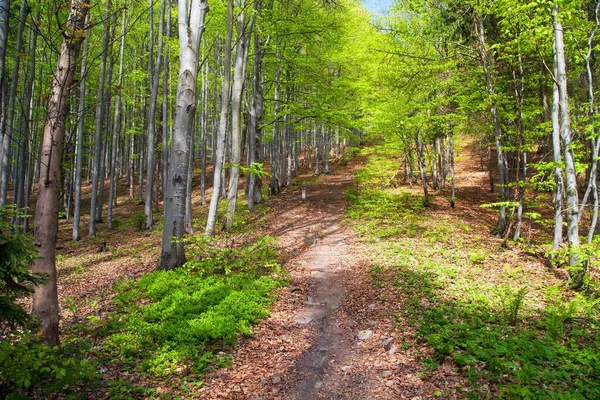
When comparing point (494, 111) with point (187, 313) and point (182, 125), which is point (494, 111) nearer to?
point (182, 125)

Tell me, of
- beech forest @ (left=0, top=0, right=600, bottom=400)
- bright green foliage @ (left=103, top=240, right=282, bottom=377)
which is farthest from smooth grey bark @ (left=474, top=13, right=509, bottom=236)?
bright green foliage @ (left=103, top=240, right=282, bottom=377)

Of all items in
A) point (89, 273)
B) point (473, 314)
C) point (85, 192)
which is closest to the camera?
point (473, 314)

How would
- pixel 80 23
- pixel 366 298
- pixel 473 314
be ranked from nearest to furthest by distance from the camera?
pixel 80 23 → pixel 473 314 → pixel 366 298

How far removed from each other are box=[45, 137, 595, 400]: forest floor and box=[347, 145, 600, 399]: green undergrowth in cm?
3

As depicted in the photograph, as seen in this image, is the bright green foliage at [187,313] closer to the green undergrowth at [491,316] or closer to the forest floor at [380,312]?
the forest floor at [380,312]

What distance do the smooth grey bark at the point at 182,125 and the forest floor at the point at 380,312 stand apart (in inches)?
65.4

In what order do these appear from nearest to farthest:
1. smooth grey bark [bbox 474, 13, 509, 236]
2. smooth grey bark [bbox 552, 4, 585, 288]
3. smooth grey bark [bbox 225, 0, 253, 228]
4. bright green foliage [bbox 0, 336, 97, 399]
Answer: bright green foliage [bbox 0, 336, 97, 399]
smooth grey bark [bbox 552, 4, 585, 288]
smooth grey bark [bbox 474, 13, 509, 236]
smooth grey bark [bbox 225, 0, 253, 228]

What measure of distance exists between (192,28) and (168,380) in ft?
22.4

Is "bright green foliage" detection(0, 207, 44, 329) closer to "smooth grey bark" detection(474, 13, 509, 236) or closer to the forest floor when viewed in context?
the forest floor

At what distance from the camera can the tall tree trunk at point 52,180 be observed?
411cm

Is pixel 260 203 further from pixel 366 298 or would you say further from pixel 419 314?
pixel 419 314

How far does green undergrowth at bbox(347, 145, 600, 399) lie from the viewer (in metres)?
4.08

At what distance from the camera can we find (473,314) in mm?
5777

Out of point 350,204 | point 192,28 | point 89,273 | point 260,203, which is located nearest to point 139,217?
point 260,203
